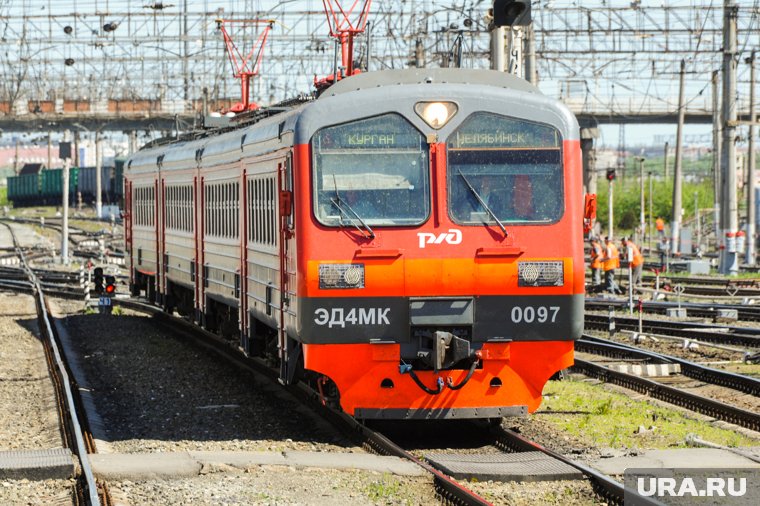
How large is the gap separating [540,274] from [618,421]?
2.13 metres

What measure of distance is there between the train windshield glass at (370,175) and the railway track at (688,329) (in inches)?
405

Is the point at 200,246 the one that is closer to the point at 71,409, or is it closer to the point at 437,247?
the point at 71,409

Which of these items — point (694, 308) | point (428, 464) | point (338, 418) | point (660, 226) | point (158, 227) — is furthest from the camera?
point (660, 226)

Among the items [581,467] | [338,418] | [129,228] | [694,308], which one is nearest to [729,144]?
[694,308]

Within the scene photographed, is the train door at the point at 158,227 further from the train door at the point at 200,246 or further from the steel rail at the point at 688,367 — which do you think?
the steel rail at the point at 688,367

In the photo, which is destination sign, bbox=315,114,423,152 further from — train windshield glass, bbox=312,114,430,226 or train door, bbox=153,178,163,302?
train door, bbox=153,178,163,302

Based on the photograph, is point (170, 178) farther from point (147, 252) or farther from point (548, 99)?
point (548, 99)

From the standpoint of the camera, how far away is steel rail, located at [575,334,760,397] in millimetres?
15383

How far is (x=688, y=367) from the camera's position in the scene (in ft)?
55.6

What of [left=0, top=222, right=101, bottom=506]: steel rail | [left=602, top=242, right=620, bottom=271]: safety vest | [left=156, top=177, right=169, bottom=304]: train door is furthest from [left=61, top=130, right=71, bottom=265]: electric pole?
[left=156, top=177, right=169, bottom=304]: train door

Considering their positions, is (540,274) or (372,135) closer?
(372,135)

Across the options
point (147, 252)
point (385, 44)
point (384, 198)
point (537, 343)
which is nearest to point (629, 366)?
point (537, 343)

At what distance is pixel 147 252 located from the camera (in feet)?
82.9

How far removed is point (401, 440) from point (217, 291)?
596cm
